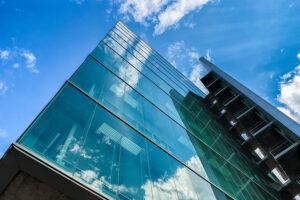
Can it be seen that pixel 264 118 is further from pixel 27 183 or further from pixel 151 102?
pixel 27 183

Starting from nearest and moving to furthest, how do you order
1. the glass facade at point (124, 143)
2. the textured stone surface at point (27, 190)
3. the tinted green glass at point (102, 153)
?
the textured stone surface at point (27, 190)
the tinted green glass at point (102, 153)
the glass facade at point (124, 143)

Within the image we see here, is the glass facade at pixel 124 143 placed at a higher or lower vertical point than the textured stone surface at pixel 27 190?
higher

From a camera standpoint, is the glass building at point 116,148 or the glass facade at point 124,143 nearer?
the glass building at point 116,148

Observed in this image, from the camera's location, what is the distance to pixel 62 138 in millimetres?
4895

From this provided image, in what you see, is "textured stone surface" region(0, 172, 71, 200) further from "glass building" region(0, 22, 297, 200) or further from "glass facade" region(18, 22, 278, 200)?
"glass facade" region(18, 22, 278, 200)

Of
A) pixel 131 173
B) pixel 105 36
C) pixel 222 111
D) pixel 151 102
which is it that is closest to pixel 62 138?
pixel 131 173

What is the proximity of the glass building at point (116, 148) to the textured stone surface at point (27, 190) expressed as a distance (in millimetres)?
63

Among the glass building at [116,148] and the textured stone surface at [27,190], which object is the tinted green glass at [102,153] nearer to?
the glass building at [116,148]

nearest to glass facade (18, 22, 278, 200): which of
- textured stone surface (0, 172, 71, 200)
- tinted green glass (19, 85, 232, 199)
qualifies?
tinted green glass (19, 85, 232, 199)

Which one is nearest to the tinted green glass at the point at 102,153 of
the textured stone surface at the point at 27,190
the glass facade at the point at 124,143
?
the glass facade at the point at 124,143

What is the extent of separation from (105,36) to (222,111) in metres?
10.5

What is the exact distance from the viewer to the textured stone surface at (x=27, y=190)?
4133 mm

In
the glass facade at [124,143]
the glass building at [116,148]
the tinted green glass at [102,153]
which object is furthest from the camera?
the glass facade at [124,143]

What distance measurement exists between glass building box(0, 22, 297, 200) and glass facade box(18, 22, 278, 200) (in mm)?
20
